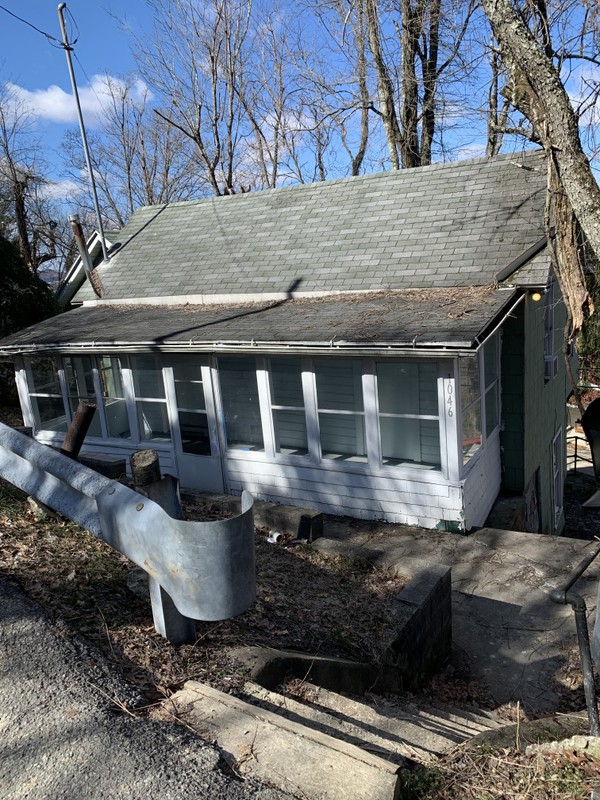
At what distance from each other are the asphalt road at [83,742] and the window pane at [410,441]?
6333 millimetres

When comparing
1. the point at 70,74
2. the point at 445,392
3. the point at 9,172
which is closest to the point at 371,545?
the point at 445,392

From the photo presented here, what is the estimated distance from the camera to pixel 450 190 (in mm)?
11742

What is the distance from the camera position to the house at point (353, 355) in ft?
29.0

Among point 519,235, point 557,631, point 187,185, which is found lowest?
point 557,631

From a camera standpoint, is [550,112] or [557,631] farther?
[550,112]

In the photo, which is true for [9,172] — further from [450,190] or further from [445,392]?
[445,392]

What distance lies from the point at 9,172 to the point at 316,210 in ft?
83.0

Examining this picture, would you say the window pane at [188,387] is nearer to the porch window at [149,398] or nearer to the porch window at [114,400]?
the porch window at [149,398]

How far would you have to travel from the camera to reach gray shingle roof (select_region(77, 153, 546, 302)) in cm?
1031

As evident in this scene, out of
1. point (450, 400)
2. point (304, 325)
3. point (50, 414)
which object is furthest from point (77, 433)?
point (50, 414)

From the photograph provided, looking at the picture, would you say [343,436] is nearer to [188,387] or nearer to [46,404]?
[188,387]

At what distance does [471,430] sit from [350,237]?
491 cm

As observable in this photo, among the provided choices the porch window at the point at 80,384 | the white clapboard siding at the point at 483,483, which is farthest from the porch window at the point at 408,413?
the porch window at the point at 80,384

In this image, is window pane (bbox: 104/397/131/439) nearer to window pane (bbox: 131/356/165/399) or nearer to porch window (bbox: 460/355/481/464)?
window pane (bbox: 131/356/165/399)
